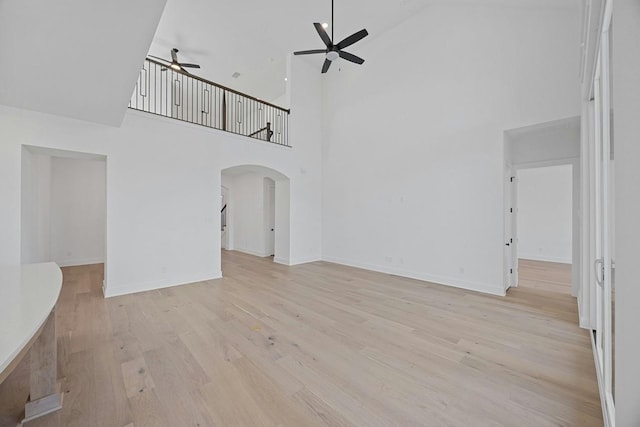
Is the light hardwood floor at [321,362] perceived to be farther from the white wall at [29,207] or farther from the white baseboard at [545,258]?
the white baseboard at [545,258]

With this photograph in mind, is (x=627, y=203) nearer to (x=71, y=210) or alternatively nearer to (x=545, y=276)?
(x=545, y=276)

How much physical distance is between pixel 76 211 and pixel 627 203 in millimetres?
9278

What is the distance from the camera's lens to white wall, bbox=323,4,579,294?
148 inches

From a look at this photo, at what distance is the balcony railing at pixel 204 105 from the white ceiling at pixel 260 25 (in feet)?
2.69

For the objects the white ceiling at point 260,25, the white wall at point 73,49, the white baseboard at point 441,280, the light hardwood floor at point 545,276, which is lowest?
the light hardwood floor at point 545,276

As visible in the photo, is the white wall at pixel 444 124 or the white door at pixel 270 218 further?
the white door at pixel 270 218

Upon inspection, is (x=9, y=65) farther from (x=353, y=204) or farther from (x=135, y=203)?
(x=353, y=204)

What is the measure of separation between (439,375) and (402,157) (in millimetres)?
4149

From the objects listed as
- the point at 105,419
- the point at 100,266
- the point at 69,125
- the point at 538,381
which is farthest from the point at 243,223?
the point at 538,381

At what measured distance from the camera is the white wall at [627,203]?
2.88 feet

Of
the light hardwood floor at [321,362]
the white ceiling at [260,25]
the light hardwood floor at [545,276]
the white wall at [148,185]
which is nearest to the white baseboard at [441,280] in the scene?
the light hardwood floor at [321,362]

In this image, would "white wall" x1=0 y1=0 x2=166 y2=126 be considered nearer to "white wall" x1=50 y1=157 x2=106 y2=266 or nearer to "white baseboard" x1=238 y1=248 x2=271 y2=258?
"white wall" x1=50 y1=157 x2=106 y2=266

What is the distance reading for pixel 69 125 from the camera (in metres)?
3.70

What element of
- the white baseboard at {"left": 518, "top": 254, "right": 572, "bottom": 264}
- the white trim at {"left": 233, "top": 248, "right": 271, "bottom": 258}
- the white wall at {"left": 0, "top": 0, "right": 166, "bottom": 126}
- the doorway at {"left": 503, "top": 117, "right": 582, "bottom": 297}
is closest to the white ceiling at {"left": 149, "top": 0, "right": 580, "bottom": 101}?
the doorway at {"left": 503, "top": 117, "right": 582, "bottom": 297}
